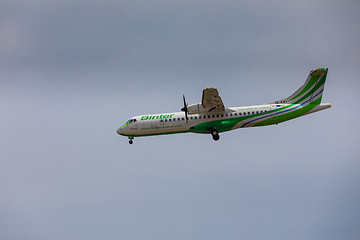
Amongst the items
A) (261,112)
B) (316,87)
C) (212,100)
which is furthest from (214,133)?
(316,87)

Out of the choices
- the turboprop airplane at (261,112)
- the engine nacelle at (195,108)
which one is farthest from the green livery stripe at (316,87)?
the engine nacelle at (195,108)

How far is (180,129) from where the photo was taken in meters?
55.8

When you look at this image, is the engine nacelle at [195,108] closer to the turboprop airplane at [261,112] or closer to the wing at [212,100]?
the turboprop airplane at [261,112]

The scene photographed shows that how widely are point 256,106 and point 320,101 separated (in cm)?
689

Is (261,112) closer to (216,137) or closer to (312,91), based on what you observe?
(216,137)

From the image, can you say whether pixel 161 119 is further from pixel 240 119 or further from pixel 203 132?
pixel 240 119

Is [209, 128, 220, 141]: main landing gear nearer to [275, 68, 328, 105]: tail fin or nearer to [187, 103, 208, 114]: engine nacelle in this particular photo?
[187, 103, 208, 114]: engine nacelle

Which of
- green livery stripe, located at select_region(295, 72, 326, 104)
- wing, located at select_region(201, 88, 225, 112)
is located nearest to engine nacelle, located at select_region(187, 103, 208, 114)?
wing, located at select_region(201, 88, 225, 112)

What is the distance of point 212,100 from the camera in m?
52.3

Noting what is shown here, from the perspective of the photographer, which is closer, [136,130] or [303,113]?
[303,113]

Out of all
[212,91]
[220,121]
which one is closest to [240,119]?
[220,121]

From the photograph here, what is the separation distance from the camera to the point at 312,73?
53906 mm

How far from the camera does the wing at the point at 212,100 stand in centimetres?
5088

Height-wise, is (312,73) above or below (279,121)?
above
